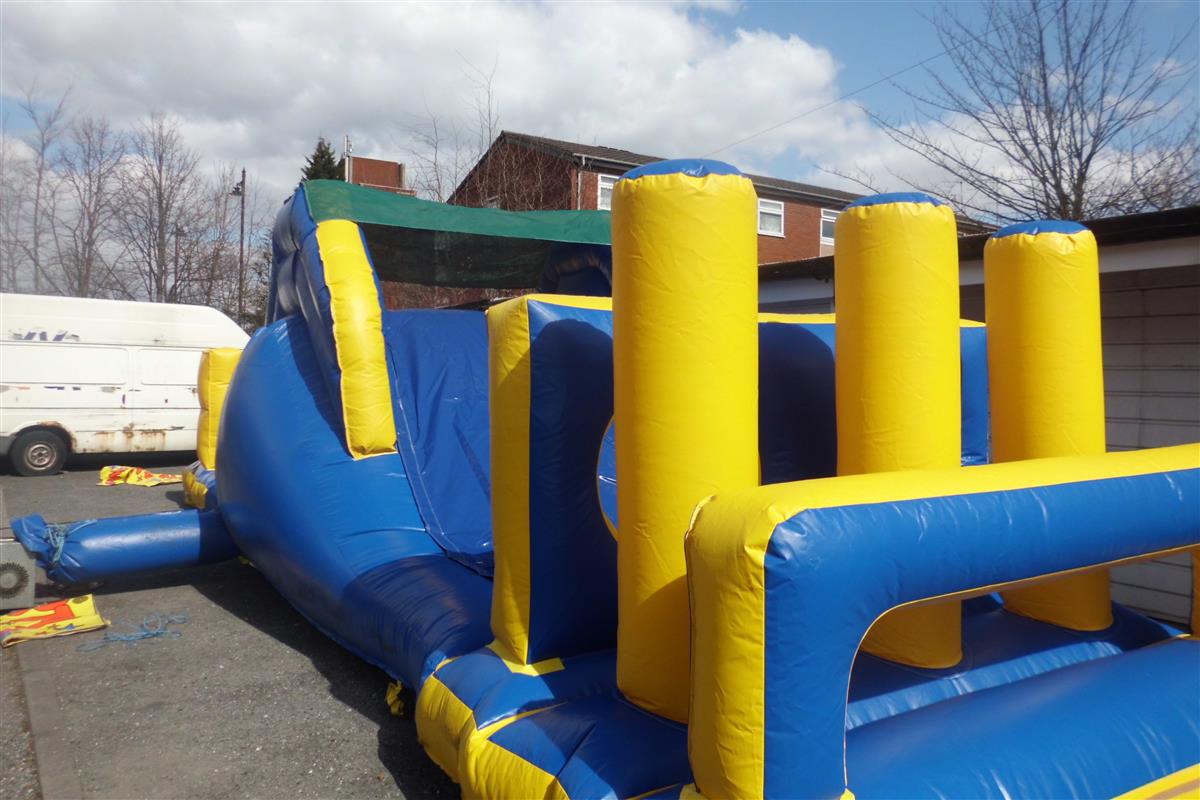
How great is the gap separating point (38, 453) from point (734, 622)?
11714 mm

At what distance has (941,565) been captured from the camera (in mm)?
2129

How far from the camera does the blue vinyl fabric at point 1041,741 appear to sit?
2146 millimetres

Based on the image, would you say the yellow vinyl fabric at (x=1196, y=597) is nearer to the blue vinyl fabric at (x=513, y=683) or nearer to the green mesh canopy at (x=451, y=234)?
the blue vinyl fabric at (x=513, y=683)

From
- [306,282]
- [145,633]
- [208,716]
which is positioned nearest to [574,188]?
[306,282]

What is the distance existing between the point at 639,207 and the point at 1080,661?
2.28 metres

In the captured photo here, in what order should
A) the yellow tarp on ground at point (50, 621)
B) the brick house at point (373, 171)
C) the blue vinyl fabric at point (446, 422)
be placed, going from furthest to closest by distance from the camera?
the brick house at point (373, 171) → the yellow tarp on ground at point (50, 621) → the blue vinyl fabric at point (446, 422)

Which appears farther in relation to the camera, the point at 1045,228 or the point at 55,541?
the point at 55,541

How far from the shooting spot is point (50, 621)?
4758 mm

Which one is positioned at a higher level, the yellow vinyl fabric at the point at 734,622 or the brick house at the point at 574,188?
the brick house at the point at 574,188

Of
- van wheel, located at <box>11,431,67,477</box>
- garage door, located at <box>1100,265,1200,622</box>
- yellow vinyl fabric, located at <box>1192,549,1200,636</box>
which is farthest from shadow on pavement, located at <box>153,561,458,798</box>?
van wheel, located at <box>11,431,67,477</box>

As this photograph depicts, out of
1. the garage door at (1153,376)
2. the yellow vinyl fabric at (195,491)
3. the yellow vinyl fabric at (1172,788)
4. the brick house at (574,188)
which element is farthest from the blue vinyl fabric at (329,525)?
the brick house at (574,188)

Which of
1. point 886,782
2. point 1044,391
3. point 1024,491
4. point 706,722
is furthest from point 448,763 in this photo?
point 1044,391

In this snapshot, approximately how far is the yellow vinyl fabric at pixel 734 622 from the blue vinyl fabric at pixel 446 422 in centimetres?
192

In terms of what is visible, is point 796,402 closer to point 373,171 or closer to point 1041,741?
point 1041,741
